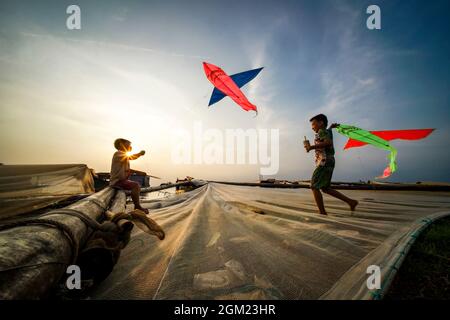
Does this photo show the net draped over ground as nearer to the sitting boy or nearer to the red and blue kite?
the sitting boy

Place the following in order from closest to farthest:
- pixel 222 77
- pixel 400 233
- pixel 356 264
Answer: pixel 356 264 < pixel 400 233 < pixel 222 77

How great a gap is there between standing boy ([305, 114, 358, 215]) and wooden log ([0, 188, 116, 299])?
3266 mm

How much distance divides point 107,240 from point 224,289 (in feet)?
3.02

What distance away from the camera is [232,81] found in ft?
20.5

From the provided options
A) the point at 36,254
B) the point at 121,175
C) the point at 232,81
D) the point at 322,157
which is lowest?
the point at 36,254

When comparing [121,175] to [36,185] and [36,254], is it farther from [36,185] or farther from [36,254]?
[36,254]

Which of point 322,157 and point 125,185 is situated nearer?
point 322,157

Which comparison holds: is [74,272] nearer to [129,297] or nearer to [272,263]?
[129,297]

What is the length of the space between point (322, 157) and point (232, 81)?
4538 mm

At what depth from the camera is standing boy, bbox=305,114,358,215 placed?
3084 mm

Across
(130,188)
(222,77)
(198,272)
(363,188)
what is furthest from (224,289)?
(363,188)

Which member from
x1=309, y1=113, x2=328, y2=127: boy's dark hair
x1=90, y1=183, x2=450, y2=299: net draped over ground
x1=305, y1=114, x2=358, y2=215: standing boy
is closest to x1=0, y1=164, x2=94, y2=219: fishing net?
x1=90, y1=183, x2=450, y2=299: net draped over ground

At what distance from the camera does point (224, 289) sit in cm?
99

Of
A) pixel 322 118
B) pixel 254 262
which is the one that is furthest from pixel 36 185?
pixel 322 118
